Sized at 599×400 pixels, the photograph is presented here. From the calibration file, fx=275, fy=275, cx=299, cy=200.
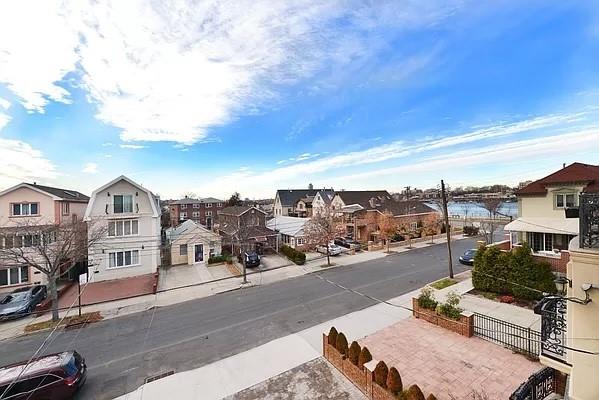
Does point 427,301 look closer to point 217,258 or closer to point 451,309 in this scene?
point 451,309

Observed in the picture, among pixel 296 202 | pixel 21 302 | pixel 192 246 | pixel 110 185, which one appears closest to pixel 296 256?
pixel 192 246

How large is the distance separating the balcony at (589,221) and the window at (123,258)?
89.8ft

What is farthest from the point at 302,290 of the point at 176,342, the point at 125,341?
the point at 125,341

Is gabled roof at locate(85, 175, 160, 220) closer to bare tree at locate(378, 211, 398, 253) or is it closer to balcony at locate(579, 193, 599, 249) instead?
bare tree at locate(378, 211, 398, 253)

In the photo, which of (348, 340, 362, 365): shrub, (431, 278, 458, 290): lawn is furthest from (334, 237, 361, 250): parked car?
(348, 340, 362, 365): shrub

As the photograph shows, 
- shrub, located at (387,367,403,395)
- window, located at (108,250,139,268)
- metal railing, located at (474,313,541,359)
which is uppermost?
window, located at (108,250,139,268)

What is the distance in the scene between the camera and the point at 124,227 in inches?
936

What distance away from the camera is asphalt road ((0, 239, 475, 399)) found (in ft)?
35.8

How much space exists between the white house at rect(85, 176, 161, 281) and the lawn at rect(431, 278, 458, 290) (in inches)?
904

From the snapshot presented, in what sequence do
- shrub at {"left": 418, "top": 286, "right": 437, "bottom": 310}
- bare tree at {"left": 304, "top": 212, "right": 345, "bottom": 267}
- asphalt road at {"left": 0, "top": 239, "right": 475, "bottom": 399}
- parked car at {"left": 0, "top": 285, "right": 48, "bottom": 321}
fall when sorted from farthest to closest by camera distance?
bare tree at {"left": 304, "top": 212, "right": 345, "bottom": 267}, parked car at {"left": 0, "top": 285, "right": 48, "bottom": 321}, shrub at {"left": 418, "top": 286, "right": 437, "bottom": 310}, asphalt road at {"left": 0, "top": 239, "right": 475, "bottom": 399}

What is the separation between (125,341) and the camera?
42.7 ft

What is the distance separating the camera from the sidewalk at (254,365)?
9211 mm

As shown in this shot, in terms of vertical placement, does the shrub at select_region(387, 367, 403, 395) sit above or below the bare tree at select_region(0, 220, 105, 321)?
below

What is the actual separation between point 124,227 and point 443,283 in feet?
84.5
